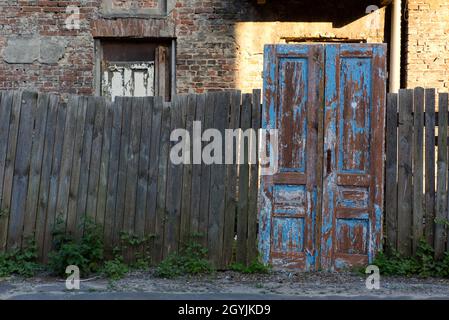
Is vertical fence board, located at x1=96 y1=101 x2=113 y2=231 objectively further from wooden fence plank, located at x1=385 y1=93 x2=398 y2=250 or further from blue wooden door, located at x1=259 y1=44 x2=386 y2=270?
wooden fence plank, located at x1=385 y1=93 x2=398 y2=250

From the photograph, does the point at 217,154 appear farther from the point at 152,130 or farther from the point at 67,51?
the point at 67,51

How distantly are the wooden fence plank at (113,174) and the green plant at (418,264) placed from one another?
2824 mm

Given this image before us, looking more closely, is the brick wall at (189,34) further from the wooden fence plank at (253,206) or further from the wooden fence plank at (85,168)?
the wooden fence plank at (253,206)

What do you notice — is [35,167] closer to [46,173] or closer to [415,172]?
[46,173]

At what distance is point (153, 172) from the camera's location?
6.22m

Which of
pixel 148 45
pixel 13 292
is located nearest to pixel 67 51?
pixel 148 45

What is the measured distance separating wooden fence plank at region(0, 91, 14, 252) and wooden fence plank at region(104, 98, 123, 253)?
1.09 metres

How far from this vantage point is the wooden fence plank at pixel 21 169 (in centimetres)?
621

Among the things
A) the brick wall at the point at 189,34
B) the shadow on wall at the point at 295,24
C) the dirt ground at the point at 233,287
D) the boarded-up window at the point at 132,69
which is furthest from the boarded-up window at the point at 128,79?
the dirt ground at the point at 233,287

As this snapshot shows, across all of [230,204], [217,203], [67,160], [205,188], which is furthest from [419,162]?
[67,160]

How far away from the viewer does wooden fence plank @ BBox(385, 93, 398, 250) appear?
20.1ft

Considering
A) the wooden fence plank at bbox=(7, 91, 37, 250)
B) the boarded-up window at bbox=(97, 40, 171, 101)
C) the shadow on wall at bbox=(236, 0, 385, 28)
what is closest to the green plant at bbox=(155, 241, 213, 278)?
the wooden fence plank at bbox=(7, 91, 37, 250)

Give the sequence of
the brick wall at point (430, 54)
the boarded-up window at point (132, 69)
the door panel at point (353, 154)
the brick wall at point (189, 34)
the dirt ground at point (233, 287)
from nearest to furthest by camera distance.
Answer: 1. the dirt ground at point (233, 287)
2. the door panel at point (353, 154)
3. the brick wall at point (430, 54)
4. the brick wall at point (189, 34)
5. the boarded-up window at point (132, 69)

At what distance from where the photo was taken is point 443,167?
19.9ft
